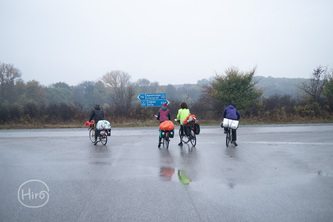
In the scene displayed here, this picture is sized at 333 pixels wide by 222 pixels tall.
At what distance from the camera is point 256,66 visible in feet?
83.6

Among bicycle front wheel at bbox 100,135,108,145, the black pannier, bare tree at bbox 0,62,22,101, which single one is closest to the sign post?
bicycle front wheel at bbox 100,135,108,145

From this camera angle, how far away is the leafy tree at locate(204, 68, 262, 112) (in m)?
25.4

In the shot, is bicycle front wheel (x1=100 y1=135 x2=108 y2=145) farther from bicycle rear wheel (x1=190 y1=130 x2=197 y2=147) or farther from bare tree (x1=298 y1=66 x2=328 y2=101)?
bare tree (x1=298 y1=66 x2=328 y2=101)

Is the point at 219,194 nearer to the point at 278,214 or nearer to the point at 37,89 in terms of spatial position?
the point at 278,214

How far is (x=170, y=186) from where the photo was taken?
5699 mm

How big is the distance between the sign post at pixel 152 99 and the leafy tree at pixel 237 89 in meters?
4.94

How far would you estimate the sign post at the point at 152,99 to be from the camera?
990 inches

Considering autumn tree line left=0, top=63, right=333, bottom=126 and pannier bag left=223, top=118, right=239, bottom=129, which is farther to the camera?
autumn tree line left=0, top=63, right=333, bottom=126

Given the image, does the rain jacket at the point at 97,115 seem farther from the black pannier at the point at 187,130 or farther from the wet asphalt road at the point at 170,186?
the black pannier at the point at 187,130

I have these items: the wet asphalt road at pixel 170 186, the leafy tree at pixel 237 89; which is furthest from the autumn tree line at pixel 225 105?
the wet asphalt road at pixel 170 186

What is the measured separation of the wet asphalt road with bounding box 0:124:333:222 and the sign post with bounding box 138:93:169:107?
15.5 m

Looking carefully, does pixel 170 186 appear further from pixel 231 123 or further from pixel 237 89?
pixel 237 89

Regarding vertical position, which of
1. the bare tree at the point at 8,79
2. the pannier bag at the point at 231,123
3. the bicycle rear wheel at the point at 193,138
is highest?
the bare tree at the point at 8,79

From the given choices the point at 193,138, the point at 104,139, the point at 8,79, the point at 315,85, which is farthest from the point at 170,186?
the point at 8,79
